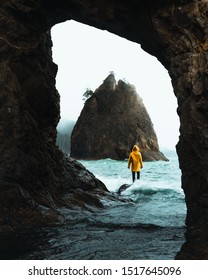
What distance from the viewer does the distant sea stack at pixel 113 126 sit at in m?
53.9

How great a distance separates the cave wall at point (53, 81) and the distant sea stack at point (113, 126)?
39.6 metres

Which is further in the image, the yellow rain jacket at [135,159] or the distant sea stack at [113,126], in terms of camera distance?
the distant sea stack at [113,126]

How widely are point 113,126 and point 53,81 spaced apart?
136 feet

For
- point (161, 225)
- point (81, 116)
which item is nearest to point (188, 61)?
point (161, 225)

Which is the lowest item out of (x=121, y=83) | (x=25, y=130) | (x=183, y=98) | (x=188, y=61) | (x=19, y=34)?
(x=25, y=130)

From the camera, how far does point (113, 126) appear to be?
183 ft

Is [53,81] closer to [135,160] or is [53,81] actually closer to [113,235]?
[135,160]

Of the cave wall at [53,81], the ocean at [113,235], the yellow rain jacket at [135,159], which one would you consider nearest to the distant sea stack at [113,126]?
the yellow rain jacket at [135,159]

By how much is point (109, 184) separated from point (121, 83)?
3936 cm

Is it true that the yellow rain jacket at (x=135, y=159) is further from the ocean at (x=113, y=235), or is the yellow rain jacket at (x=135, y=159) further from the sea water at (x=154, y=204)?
the ocean at (x=113, y=235)

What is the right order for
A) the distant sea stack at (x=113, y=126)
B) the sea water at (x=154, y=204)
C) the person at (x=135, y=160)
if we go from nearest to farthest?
the sea water at (x=154, y=204) < the person at (x=135, y=160) < the distant sea stack at (x=113, y=126)

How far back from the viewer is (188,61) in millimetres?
8453
